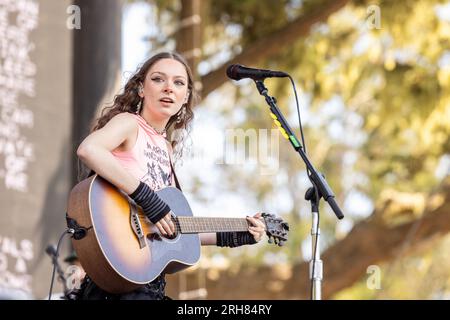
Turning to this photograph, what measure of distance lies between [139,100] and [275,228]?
35.5 inches

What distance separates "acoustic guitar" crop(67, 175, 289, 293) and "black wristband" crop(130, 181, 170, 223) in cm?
6

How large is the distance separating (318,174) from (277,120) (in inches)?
12.6

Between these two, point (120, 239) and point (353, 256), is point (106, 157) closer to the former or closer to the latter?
point (120, 239)

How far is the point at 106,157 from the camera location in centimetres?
427

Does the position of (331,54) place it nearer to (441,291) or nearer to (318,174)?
(318,174)

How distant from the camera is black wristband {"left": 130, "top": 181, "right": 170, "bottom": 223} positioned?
4.30 metres

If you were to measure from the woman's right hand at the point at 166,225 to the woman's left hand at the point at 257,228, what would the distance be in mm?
501

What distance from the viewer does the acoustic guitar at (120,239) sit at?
13.7 ft

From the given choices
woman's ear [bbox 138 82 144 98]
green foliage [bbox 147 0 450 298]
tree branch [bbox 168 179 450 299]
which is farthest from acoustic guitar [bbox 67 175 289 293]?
tree branch [bbox 168 179 450 299]

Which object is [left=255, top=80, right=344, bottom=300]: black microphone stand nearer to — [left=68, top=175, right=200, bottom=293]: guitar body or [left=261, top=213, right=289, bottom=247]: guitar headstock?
[left=261, top=213, right=289, bottom=247]: guitar headstock

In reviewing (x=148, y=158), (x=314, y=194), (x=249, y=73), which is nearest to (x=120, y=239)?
(x=148, y=158)

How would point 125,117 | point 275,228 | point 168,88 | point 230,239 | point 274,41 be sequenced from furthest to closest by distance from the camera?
point 274,41
point 275,228
point 230,239
point 168,88
point 125,117

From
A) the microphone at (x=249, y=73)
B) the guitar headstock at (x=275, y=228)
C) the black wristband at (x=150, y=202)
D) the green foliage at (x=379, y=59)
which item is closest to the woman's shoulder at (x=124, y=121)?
the black wristband at (x=150, y=202)

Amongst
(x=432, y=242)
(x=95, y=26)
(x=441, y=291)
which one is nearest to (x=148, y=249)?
(x=95, y=26)
